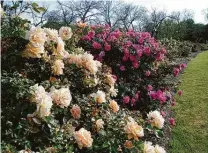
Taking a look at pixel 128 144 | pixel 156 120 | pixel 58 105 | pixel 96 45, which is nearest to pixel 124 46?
pixel 96 45

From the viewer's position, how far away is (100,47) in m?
6.75

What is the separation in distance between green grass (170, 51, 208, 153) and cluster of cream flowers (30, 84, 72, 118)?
3.53 m

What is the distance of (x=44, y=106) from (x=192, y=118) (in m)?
5.70

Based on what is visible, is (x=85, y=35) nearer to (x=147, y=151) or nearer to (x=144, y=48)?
(x=144, y=48)

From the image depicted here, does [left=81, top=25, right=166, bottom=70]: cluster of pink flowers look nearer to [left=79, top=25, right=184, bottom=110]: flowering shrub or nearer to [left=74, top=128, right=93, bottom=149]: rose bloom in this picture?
[left=79, top=25, right=184, bottom=110]: flowering shrub

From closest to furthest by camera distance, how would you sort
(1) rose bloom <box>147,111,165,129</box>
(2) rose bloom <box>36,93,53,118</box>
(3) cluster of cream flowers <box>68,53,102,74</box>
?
(2) rose bloom <box>36,93,53,118</box> < (3) cluster of cream flowers <box>68,53,102,74</box> < (1) rose bloom <box>147,111,165,129</box>

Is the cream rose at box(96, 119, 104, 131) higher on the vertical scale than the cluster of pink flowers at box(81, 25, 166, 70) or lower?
lower

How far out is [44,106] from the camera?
3.04m

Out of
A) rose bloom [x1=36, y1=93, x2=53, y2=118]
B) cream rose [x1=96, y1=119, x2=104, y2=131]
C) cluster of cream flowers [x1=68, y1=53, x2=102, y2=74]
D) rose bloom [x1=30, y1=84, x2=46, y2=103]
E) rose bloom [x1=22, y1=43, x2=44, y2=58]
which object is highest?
rose bloom [x1=22, y1=43, x2=44, y2=58]

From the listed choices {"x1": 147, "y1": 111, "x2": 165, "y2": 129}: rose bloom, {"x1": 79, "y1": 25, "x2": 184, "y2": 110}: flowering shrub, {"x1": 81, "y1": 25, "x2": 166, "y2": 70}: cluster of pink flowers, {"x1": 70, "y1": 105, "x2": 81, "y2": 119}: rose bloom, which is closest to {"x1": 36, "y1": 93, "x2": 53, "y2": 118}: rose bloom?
{"x1": 70, "y1": 105, "x2": 81, "y2": 119}: rose bloom

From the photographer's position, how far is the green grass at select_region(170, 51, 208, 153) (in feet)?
21.8

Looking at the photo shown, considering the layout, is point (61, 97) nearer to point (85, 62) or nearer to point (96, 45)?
point (85, 62)

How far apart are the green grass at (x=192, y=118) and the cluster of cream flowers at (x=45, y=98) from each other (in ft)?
11.6

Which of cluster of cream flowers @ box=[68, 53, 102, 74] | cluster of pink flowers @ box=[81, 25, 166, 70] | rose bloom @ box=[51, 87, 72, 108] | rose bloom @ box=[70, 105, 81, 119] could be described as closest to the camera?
rose bloom @ box=[51, 87, 72, 108]
